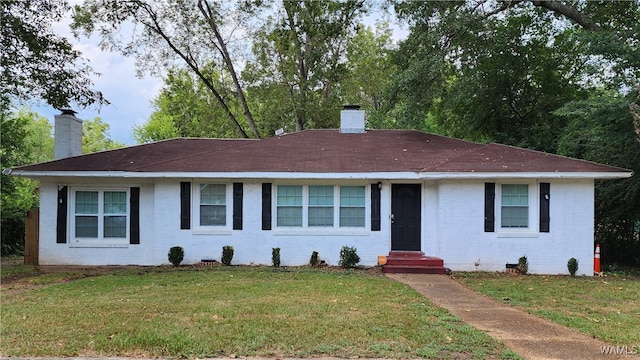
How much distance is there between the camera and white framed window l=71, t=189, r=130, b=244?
12.3 metres

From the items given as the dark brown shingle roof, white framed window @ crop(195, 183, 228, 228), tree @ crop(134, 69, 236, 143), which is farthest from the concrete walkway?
tree @ crop(134, 69, 236, 143)

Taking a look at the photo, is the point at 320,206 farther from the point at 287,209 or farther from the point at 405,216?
the point at 405,216

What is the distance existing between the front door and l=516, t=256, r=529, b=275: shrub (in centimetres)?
273

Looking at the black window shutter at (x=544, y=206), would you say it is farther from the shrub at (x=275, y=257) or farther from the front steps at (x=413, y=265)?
the shrub at (x=275, y=257)

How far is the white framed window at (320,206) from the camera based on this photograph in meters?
12.3

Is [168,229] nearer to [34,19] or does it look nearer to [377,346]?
[34,19]

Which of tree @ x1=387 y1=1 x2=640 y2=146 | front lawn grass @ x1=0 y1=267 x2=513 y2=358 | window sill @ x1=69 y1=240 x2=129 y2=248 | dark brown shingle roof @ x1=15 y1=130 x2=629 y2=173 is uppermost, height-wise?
tree @ x1=387 y1=1 x2=640 y2=146

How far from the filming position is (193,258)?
12.2 metres

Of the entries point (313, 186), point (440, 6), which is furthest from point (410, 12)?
point (313, 186)

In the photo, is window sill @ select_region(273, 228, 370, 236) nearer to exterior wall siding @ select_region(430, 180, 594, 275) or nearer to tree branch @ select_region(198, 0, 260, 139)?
exterior wall siding @ select_region(430, 180, 594, 275)

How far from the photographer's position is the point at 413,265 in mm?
11500

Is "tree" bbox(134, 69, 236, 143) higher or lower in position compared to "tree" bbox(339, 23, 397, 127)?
lower

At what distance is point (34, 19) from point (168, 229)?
23.8 ft

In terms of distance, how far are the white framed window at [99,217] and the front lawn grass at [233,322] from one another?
3.14 m
